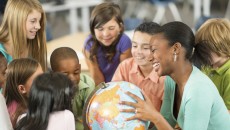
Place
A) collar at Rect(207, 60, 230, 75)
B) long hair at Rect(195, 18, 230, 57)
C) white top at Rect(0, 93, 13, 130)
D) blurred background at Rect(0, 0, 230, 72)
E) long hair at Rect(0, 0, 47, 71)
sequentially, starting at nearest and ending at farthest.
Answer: white top at Rect(0, 93, 13, 130) < long hair at Rect(195, 18, 230, 57) < collar at Rect(207, 60, 230, 75) < long hair at Rect(0, 0, 47, 71) < blurred background at Rect(0, 0, 230, 72)

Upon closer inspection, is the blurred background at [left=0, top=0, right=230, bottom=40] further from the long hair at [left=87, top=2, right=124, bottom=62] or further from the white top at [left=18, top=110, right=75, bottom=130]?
the white top at [left=18, top=110, right=75, bottom=130]

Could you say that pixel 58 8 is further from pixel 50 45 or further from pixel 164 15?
pixel 50 45

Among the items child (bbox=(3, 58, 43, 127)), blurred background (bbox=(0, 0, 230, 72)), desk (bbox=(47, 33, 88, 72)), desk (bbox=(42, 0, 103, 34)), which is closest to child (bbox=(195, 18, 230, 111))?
child (bbox=(3, 58, 43, 127))

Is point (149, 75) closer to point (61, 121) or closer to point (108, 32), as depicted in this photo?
point (108, 32)

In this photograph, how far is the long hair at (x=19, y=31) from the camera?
3922mm

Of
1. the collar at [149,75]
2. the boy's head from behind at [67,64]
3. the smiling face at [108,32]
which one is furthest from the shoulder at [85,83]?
the smiling face at [108,32]

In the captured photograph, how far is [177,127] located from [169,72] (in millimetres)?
435

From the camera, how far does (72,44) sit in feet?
20.8

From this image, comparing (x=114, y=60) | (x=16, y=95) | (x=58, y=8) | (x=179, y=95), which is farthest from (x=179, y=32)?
(x=58, y=8)

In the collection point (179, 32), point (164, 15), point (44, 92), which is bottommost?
point (164, 15)

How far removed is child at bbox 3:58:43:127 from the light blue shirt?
0.89 meters

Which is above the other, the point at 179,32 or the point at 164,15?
the point at 179,32

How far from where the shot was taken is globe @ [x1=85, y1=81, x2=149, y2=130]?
2.96 meters

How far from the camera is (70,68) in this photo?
11.7 feet
